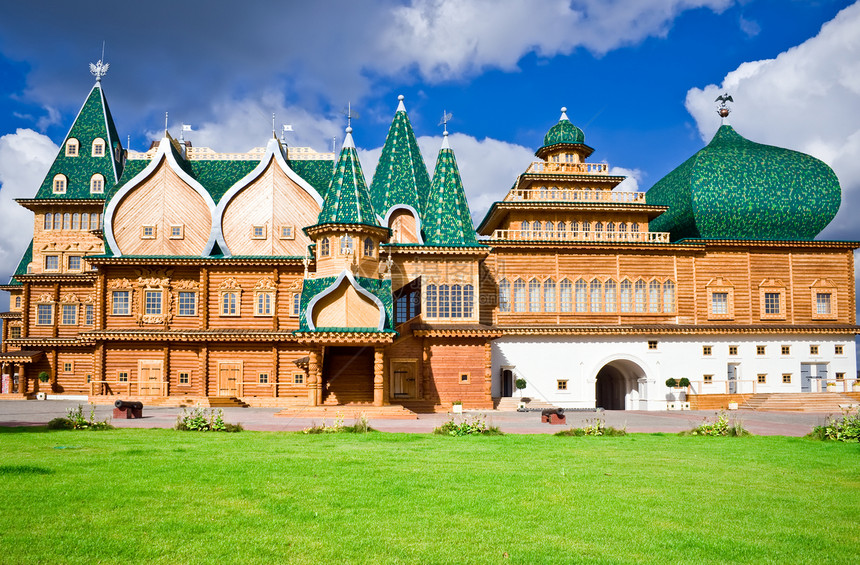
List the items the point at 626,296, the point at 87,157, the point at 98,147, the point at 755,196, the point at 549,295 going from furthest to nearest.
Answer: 1. the point at 98,147
2. the point at 87,157
3. the point at 755,196
4. the point at 626,296
5. the point at 549,295

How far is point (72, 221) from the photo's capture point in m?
40.2

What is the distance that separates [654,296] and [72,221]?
1262 inches

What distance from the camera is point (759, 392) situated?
119 feet

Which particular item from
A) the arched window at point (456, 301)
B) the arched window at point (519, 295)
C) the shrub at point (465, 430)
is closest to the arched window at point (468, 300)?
the arched window at point (456, 301)

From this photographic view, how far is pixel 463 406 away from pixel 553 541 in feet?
78.3

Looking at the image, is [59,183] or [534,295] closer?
[534,295]

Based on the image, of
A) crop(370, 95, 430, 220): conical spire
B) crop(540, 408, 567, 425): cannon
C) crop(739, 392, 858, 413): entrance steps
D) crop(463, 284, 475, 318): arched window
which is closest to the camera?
crop(540, 408, 567, 425): cannon

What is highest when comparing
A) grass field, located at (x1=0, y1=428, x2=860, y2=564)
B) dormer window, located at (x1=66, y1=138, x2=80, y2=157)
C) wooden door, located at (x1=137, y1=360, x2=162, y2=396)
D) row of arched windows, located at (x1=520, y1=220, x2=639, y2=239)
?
dormer window, located at (x1=66, y1=138, x2=80, y2=157)

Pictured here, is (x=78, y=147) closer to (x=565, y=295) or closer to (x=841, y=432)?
(x=565, y=295)

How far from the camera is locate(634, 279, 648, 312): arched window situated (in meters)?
36.7

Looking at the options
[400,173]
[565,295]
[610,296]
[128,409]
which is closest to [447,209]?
[400,173]

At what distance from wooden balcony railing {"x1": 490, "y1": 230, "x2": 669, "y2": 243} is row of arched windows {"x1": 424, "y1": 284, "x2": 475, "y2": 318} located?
199 inches

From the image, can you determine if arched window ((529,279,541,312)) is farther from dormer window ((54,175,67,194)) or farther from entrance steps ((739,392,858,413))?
dormer window ((54,175,67,194))

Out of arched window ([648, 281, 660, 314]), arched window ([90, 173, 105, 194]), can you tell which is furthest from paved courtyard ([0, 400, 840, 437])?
arched window ([90, 173, 105, 194])
